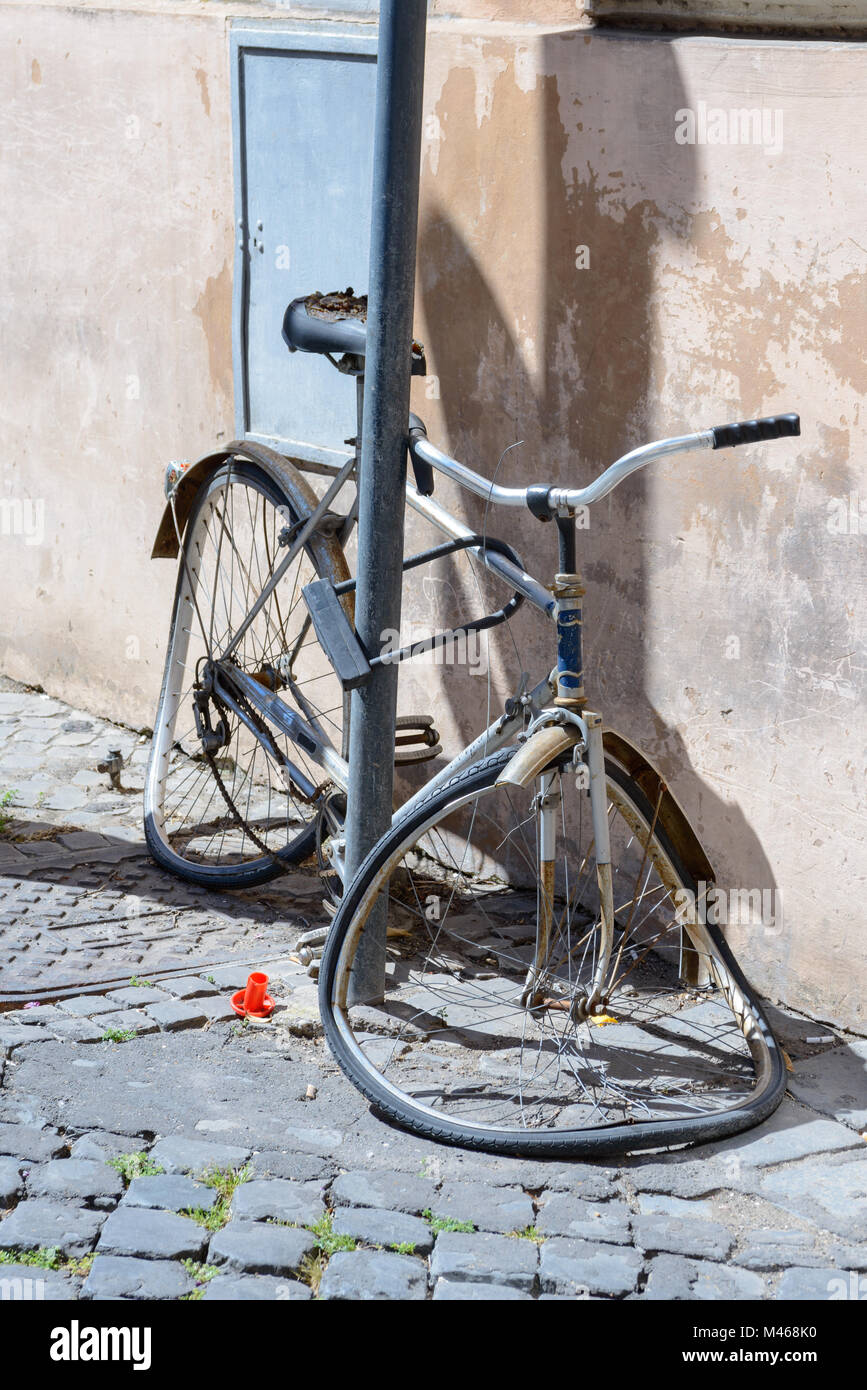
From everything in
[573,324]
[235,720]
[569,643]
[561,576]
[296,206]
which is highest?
[296,206]

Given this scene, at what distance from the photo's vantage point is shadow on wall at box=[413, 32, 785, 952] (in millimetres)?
4258

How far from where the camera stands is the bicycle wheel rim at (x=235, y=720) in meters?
4.93

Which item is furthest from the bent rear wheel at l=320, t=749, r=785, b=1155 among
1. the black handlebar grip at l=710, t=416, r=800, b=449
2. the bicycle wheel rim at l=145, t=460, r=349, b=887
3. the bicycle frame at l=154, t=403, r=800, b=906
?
the black handlebar grip at l=710, t=416, r=800, b=449

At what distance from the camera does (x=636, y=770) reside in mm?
3742

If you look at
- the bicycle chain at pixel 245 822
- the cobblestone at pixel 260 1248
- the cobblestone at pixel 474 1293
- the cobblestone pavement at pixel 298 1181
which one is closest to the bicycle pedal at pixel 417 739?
the bicycle chain at pixel 245 822

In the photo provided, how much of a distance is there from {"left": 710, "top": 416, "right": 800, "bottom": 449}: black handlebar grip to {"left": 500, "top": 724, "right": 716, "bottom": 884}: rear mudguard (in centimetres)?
77

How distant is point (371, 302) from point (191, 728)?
98.3 inches

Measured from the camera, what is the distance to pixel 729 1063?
156 inches

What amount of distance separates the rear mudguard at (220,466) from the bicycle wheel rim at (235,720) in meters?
0.02

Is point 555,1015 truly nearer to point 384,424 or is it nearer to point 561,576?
point 561,576

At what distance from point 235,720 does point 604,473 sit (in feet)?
7.88

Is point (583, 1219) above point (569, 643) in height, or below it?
below

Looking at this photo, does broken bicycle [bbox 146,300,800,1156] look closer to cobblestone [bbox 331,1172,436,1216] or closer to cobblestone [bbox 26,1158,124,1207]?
cobblestone [bbox 331,1172,436,1216]

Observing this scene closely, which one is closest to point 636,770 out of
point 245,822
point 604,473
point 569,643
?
point 569,643
